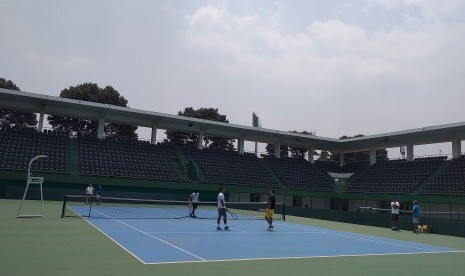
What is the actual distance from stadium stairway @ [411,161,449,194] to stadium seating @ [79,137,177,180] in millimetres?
24052

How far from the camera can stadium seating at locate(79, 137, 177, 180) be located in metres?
38.8

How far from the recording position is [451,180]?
38.2 m

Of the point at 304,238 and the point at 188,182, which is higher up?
the point at 188,182

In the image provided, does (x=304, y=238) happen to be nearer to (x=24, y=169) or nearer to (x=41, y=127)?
(x=24, y=169)

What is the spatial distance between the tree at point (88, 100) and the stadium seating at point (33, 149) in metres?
20.1

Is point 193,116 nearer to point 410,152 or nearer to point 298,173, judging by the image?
point 298,173

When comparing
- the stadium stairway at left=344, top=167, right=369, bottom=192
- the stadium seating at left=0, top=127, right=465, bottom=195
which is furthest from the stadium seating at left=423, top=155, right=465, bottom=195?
the stadium stairway at left=344, top=167, right=369, bottom=192

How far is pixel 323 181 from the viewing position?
165 feet

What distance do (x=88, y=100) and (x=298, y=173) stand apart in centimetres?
3278

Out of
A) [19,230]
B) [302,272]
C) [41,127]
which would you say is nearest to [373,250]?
[302,272]

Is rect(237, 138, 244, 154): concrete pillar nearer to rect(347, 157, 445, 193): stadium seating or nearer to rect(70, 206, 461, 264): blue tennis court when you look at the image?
rect(347, 157, 445, 193): stadium seating

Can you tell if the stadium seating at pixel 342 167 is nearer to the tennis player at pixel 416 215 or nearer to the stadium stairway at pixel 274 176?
the stadium stairway at pixel 274 176

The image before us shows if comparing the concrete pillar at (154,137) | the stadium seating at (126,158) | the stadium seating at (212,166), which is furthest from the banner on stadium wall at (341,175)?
the concrete pillar at (154,137)

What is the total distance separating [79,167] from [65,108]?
7.46 m
